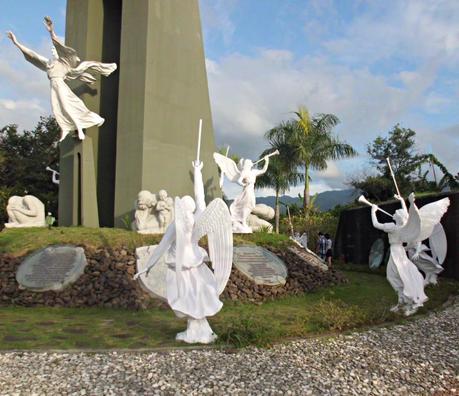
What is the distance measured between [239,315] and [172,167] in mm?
7598

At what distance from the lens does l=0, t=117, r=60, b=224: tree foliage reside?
969 inches

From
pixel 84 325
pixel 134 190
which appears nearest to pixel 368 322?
pixel 84 325

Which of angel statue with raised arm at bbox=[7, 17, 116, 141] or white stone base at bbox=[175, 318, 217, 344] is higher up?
angel statue with raised arm at bbox=[7, 17, 116, 141]

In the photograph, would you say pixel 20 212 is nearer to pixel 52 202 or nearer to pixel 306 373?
pixel 306 373

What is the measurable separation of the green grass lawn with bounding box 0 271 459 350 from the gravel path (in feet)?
1.36

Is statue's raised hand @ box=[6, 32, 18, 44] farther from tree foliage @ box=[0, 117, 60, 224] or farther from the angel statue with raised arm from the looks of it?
tree foliage @ box=[0, 117, 60, 224]

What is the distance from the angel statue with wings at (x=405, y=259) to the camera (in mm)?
7594

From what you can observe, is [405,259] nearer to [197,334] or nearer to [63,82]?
[197,334]

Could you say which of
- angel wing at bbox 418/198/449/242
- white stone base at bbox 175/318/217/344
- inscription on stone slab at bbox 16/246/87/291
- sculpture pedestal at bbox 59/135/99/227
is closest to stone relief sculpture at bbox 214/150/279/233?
sculpture pedestal at bbox 59/135/99/227

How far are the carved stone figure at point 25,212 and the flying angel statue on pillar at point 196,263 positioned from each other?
26.9 ft

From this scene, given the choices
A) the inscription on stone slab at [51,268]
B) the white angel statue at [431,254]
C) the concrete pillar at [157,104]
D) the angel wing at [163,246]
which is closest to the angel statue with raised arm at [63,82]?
the concrete pillar at [157,104]

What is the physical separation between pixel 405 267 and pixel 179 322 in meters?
4.15

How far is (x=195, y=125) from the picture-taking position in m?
15.4

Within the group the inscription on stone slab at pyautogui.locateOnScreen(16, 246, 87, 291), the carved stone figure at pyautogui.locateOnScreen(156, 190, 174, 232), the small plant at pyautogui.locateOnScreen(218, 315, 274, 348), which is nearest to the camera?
the small plant at pyautogui.locateOnScreen(218, 315, 274, 348)
